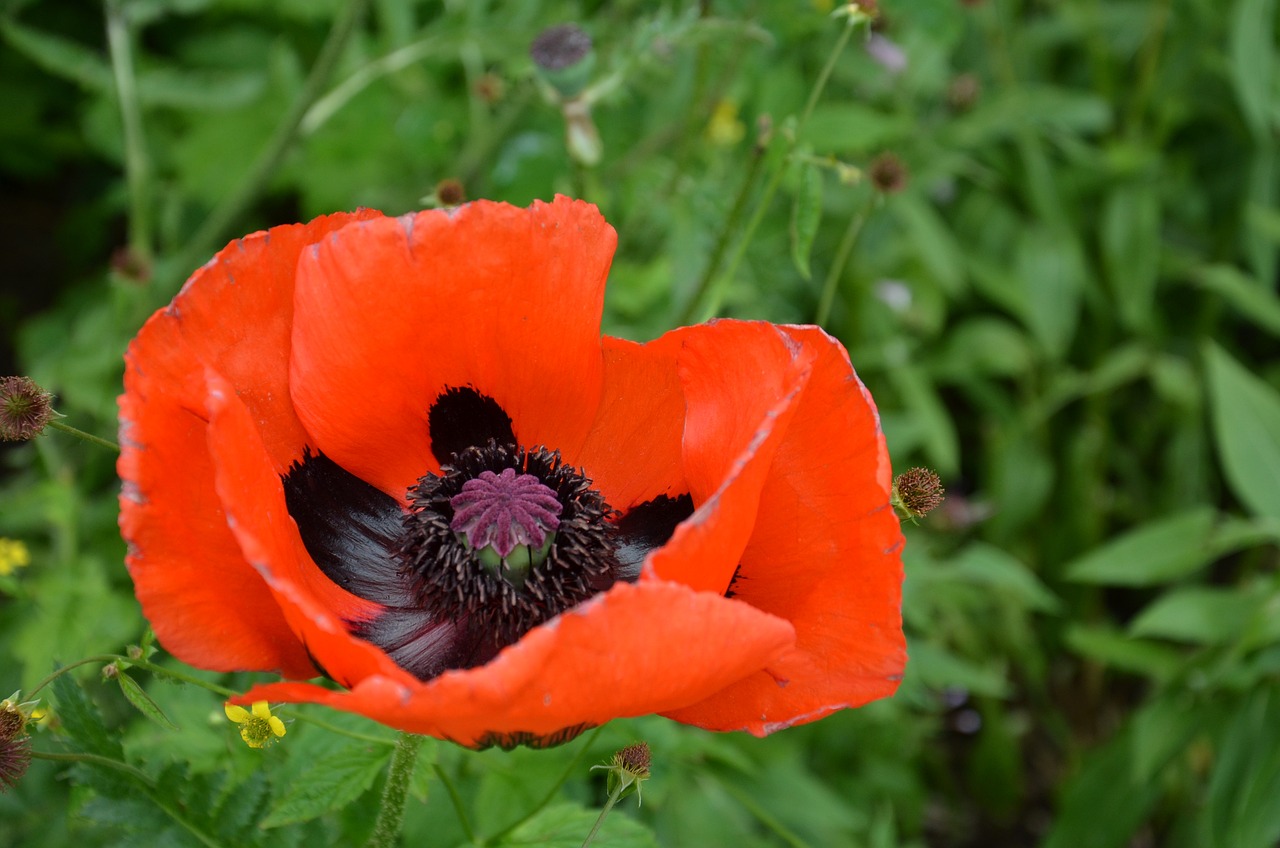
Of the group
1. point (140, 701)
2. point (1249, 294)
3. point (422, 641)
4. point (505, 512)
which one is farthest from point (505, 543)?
point (1249, 294)

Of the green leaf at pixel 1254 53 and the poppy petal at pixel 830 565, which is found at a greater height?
the poppy petal at pixel 830 565

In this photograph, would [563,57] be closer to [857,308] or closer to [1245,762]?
[857,308]

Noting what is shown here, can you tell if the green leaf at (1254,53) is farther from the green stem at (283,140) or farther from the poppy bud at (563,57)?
the green stem at (283,140)

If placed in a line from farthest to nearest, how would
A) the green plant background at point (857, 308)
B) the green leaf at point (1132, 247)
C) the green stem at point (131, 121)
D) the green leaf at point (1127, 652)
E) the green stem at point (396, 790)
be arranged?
the green leaf at point (1132, 247), the green leaf at point (1127, 652), the green stem at point (131, 121), the green plant background at point (857, 308), the green stem at point (396, 790)

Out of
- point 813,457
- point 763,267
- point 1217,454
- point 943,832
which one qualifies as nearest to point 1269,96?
point 1217,454

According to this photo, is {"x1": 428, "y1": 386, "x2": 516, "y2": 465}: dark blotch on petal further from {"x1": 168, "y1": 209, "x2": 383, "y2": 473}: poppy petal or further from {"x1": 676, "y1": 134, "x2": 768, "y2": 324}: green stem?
{"x1": 676, "y1": 134, "x2": 768, "y2": 324}: green stem

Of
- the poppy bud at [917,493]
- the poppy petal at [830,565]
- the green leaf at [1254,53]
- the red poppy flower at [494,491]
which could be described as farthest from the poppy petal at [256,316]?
the green leaf at [1254,53]
